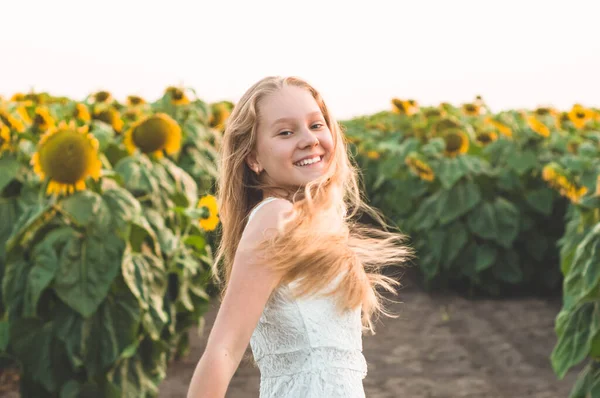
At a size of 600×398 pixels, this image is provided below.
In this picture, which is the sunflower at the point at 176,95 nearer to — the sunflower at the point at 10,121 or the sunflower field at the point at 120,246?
the sunflower field at the point at 120,246

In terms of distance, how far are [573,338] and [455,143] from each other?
4.11 m

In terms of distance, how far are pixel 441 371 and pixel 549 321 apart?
1.52 meters

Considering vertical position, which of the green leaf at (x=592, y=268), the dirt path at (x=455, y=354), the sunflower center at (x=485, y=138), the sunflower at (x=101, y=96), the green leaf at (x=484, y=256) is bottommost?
the dirt path at (x=455, y=354)

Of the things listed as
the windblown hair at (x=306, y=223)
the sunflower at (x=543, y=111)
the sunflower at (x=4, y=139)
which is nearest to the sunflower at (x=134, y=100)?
the sunflower at (x=4, y=139)

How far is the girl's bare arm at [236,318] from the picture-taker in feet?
5.09

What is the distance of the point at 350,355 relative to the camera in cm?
176

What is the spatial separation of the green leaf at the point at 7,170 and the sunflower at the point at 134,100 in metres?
3.35

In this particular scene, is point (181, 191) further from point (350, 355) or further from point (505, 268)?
point (505, 268)

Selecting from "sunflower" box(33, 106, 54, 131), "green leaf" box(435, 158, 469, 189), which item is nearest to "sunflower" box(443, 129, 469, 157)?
"green leaf" box(435, 158, 469, 189)

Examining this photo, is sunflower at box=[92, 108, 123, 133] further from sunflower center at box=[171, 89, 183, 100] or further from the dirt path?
the dirt path

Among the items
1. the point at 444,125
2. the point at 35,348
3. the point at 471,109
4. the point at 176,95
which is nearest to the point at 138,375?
the point at 35,348

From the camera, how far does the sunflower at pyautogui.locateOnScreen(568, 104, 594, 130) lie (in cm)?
856

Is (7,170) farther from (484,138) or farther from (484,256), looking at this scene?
(484,138)

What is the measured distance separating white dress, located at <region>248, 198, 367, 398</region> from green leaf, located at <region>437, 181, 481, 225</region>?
17.7 feet
